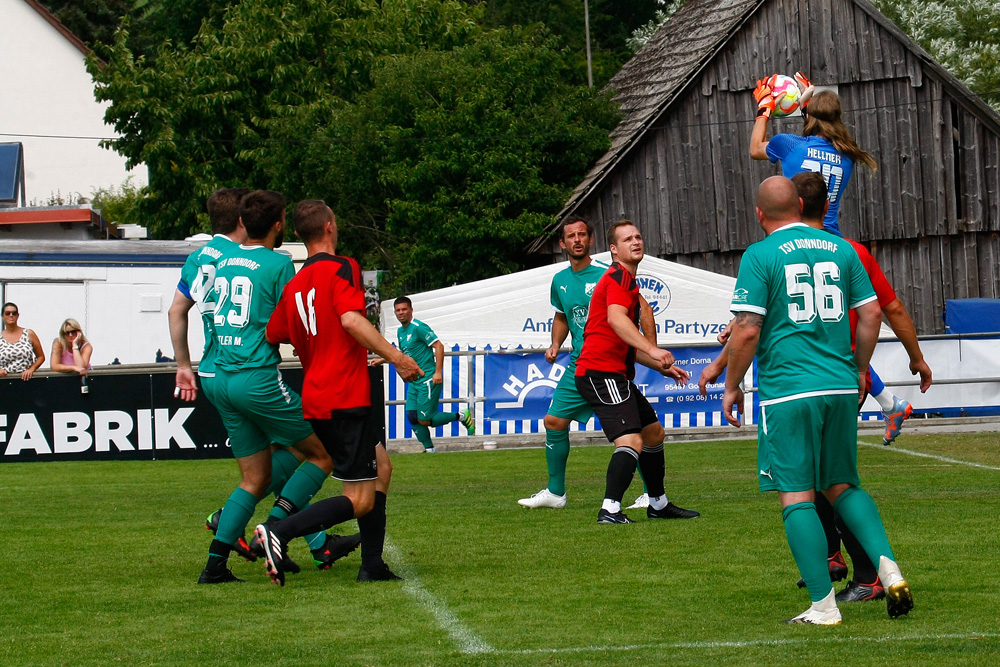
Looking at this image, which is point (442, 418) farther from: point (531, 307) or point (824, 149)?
point (824, 149)

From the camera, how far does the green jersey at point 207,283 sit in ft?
24.0

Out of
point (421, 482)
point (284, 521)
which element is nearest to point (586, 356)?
point (284, 521)

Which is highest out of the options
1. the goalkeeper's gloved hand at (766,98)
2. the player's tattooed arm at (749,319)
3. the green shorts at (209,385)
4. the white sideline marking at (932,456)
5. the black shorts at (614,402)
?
the goalkeeper's gloved hand at (766,98)

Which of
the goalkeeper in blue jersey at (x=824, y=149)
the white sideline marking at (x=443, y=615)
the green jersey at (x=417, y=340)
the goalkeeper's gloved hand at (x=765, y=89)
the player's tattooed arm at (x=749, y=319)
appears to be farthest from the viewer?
the green jersey at (x=417, y=340)

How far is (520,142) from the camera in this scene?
29.6m

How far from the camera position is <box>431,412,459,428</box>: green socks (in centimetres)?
1870

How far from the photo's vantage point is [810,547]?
5543 mm

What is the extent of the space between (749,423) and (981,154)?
45.5 feet

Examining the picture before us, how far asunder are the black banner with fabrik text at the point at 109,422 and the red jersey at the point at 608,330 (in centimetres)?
833

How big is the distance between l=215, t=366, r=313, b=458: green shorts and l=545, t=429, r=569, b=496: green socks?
332cm

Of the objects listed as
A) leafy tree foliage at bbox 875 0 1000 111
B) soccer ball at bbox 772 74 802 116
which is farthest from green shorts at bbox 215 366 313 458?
leafy tree foliage at bbox 875 0 1000 111

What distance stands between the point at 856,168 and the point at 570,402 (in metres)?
23.1

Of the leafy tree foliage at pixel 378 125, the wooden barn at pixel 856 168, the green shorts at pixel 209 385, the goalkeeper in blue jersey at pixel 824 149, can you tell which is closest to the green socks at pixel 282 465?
the green shorts at pixel 209 385

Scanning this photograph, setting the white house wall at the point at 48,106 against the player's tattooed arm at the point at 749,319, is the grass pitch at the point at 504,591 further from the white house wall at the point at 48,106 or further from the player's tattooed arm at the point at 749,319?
the white house wall at the point at 48,106
